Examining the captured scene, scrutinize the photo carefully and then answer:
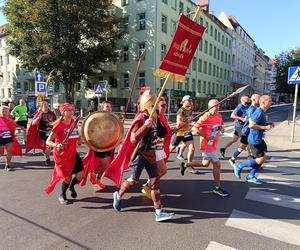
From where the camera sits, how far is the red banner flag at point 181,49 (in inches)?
178

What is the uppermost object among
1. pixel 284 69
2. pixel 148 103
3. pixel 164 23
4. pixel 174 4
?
pixel 174 4

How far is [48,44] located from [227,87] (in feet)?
128

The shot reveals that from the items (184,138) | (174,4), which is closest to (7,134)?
(184,138)

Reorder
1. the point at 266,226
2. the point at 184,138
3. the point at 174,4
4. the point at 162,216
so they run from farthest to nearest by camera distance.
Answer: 1. the point at 174,4
2. the point at 184,138
3. the point at 162,216
4. the point at 266,226

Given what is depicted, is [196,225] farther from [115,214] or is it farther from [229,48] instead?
[229,48]

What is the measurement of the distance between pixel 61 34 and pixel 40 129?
20.9 meters

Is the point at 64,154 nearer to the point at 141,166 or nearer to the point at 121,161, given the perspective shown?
the point at 121,161

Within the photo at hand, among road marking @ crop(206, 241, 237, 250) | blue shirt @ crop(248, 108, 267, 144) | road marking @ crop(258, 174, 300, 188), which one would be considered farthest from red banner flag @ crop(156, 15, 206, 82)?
road marking @ crop(258, 174, 300, 188)

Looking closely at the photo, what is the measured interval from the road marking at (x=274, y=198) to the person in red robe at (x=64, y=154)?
3.10 m

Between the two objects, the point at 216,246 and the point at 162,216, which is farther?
the point at 162,216

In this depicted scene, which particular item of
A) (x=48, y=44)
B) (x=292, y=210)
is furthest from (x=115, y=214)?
(x=48, y=44)

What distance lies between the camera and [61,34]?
26.9m

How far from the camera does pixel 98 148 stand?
4988mm

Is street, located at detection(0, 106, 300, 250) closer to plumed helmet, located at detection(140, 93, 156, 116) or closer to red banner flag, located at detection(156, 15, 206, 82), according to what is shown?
plumed helmet, located at detection(140, 93, 156, 116)
